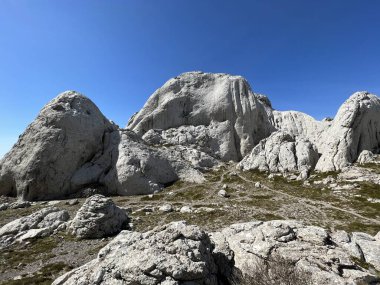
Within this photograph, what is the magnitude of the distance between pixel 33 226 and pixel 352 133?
311 ft

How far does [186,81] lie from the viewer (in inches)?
5379

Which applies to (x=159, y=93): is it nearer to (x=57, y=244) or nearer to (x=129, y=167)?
(x=129, y=167)

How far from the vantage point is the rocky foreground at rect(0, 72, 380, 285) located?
19.9m

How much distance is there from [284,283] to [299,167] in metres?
75.6

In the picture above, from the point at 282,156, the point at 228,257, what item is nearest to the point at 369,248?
the point at 228,257

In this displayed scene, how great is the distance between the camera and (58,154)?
83875 mm

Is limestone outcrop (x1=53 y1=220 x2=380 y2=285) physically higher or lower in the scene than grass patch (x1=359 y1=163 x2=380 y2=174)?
lower

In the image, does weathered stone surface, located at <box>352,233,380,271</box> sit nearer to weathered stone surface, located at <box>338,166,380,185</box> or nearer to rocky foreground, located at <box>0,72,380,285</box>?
rocky foreground, located at <box>0,72,380,285</box>

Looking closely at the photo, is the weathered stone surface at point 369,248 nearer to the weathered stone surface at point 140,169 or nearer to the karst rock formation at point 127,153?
the karst rock formation at point 127,153

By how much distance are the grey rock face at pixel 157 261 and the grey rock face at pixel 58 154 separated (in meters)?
68.5

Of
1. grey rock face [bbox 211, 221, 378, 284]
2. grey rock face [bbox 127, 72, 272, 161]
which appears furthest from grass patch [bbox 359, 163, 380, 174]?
grey rock face [bbox 211, 221, 378, 284]

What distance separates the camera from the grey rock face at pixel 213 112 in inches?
4899

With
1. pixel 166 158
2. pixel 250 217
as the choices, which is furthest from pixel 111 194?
pixel 250 217

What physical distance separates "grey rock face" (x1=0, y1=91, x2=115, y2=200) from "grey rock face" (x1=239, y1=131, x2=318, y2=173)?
54849 mm
